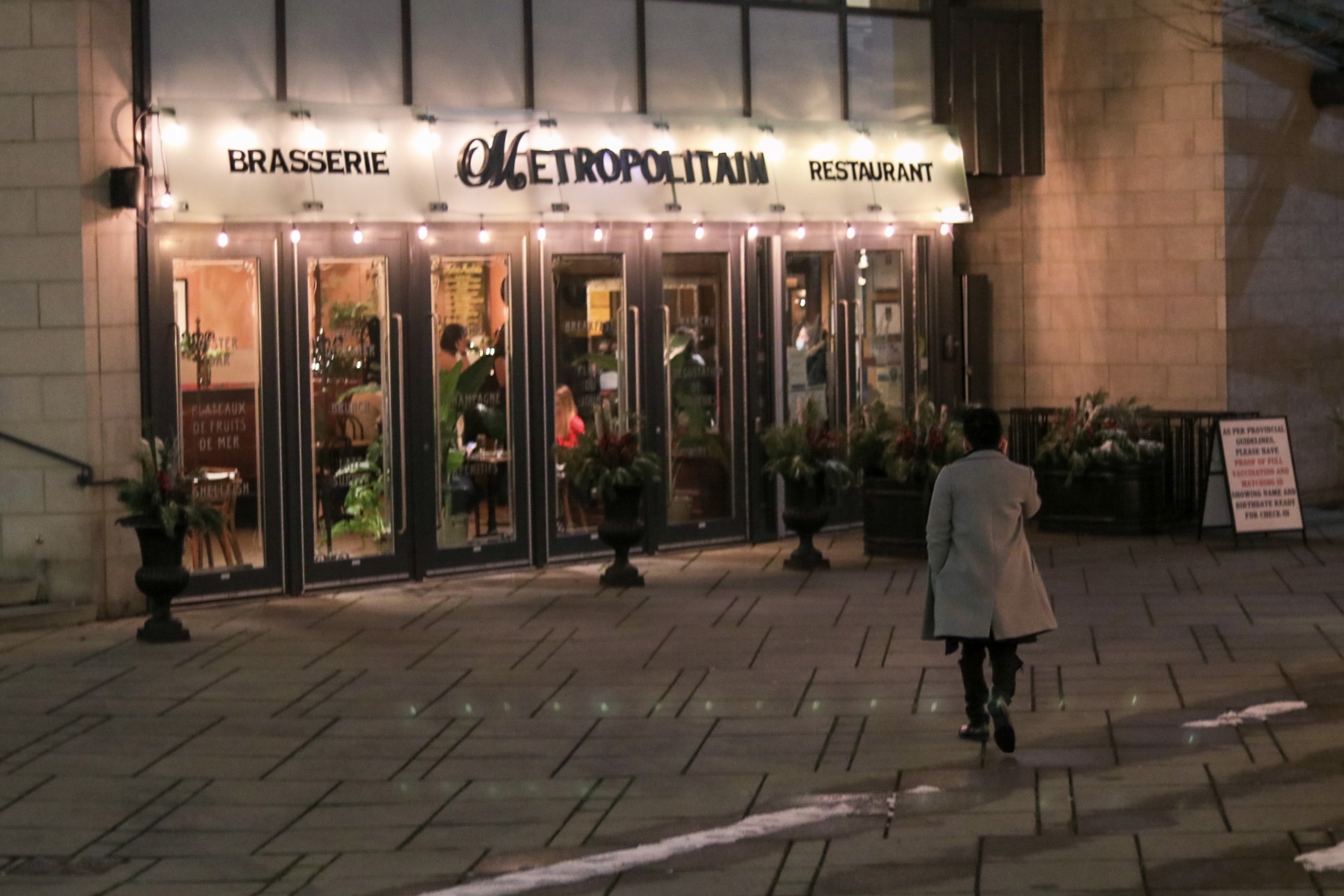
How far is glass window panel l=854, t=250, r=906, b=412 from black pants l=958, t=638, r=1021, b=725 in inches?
348

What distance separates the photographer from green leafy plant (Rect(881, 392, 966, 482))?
1538 cm

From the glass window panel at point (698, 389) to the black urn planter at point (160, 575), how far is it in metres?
5.07

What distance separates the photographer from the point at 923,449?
1547 centimetres

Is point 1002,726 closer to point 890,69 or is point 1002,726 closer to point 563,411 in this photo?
point 563,411

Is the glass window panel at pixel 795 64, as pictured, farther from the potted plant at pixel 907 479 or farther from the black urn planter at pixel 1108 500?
the black urn planter at pixel 1108 500

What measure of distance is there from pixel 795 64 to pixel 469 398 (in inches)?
171

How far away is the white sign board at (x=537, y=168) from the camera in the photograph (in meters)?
13.9

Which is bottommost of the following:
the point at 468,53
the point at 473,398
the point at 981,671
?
the point at 981,671

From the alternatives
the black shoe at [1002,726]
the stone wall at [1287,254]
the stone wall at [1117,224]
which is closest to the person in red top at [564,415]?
the stone wall at [1117,224]

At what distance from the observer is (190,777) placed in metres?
9.08

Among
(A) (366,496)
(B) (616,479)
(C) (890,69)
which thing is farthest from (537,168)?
(C) (890,69)

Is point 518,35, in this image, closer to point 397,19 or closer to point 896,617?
point 397,19

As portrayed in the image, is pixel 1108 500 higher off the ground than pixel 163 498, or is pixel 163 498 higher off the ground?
pixel 163 498

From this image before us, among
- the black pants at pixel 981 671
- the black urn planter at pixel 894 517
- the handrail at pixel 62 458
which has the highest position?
the handrail at pixel 62 458
